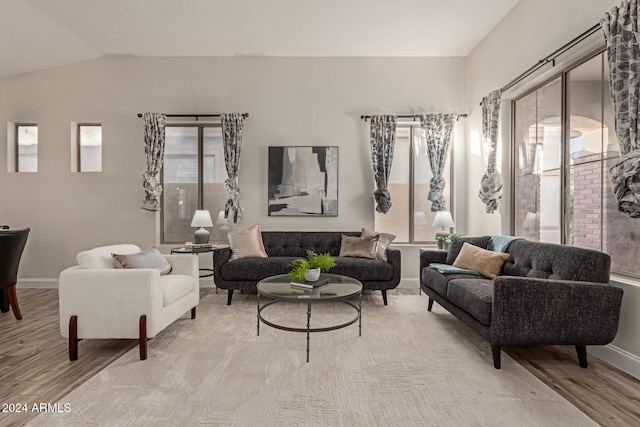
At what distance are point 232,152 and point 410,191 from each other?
2766mm

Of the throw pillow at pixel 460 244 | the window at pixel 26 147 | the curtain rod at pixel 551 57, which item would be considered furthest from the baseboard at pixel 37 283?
the curtain rod at pixel 551 57

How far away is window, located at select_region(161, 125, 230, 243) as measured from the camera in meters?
A: 5.51

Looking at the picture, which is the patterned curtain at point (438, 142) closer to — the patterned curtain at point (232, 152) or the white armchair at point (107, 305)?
the patterned curtain at point (232, 152)

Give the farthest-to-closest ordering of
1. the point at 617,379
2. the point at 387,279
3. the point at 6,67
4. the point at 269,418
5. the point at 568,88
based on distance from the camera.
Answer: the point at 6,67, the point at 387,279, the point at 568,88, the point at 617,379, the point at 269,418

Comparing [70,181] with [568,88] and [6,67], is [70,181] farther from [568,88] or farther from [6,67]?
[568,88]

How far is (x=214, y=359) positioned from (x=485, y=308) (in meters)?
2.03

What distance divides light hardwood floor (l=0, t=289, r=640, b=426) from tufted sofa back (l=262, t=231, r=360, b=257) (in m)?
2.19

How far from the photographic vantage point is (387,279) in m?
4.25

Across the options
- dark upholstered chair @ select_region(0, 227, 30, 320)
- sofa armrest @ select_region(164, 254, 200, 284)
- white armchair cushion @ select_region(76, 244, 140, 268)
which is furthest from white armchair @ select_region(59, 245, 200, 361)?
dark upholstered chair @ select_region(0, 227, 30, 320)

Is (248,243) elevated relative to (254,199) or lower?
lower

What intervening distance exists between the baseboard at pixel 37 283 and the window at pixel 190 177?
1.72 meters

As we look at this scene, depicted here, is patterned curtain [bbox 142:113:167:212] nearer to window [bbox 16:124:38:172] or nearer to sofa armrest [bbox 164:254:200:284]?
window [bbox 16:124:38:172]

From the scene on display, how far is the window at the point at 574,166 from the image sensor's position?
9.41 ft

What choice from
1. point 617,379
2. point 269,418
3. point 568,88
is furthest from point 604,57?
point 269,418
